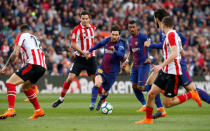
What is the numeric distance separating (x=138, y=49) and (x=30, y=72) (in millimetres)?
3615

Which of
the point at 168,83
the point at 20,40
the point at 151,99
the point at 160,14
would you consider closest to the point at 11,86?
the point at 20,40

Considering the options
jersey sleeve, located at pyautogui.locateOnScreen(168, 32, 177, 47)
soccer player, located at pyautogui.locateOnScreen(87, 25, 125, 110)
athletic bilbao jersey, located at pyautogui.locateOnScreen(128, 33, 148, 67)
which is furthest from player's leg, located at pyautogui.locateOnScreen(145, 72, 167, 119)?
jersey sleeve, located at pyautogui.locateOnScreen(168, 32, 177, 47)

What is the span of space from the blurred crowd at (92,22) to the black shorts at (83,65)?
6.69m

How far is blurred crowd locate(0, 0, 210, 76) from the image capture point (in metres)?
21.1

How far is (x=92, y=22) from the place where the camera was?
952 inches

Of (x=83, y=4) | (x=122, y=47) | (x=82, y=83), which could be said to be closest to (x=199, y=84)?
(x=82, y=83)

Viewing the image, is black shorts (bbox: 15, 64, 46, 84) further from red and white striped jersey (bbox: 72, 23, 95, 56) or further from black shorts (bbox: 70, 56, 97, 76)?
red and white striped jersey (bbox: 72, 23, 95, 56)

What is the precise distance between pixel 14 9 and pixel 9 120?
46.1 feet

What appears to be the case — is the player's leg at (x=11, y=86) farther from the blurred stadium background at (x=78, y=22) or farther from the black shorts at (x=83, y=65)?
the blurred stadium background at (x=78, y=22)

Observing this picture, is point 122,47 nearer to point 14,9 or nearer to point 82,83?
point 82,83

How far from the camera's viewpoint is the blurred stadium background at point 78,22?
68.2 feet

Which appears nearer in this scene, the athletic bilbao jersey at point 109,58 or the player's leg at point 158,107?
the player's leg at point 158,107

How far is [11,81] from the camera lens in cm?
930

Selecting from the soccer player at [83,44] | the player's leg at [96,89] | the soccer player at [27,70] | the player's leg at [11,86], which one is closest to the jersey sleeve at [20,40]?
the soccer player at [27,70]
